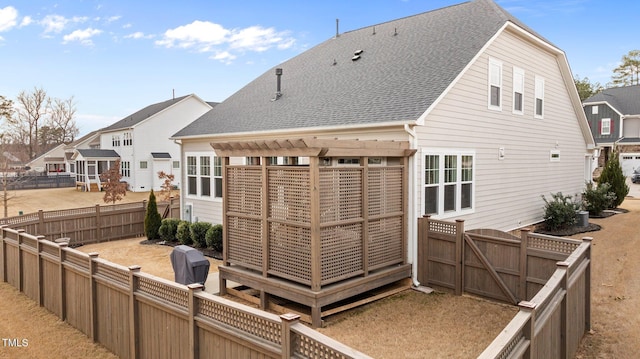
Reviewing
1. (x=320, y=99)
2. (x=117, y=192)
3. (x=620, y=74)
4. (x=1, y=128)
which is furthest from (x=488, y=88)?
(x=620, y=74)

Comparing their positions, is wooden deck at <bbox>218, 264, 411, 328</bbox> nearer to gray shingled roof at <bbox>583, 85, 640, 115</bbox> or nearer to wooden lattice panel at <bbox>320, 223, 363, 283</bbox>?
wooden lattice panel at <bbox>320, 223, 363, 283</bbox>

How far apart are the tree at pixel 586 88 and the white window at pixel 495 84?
47376 millimetres

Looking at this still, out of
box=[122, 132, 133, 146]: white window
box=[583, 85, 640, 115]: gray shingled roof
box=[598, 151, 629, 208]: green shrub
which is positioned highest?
box=[583, 85, 640, 115]: gray shingled roof

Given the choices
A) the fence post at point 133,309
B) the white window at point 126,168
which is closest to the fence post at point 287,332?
the fence post at point 133,309

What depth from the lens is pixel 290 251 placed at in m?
7.02

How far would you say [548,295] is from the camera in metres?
4.23

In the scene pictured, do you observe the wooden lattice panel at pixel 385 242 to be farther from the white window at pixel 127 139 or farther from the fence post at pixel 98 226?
the white window at pixel 127 139

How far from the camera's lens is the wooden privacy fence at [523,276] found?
3736mm

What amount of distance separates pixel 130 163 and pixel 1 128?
16.8 metres

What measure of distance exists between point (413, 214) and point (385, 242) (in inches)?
42.0

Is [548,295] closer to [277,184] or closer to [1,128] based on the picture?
[277,184]

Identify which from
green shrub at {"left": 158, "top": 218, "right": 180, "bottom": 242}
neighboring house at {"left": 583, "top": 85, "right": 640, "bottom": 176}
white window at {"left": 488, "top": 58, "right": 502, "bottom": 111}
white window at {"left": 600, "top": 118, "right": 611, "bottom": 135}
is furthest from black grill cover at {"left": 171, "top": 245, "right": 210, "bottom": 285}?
white window at {"left": 600, "top": 118, "right": 611, "bottom": 135}

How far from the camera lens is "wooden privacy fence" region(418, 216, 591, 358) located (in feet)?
12.3

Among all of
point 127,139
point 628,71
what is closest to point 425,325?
point 127,139
